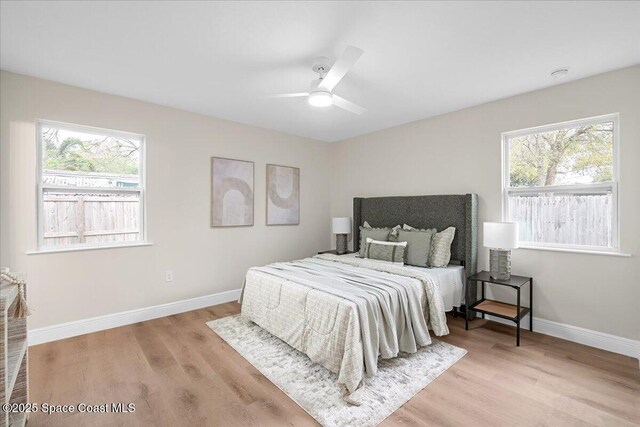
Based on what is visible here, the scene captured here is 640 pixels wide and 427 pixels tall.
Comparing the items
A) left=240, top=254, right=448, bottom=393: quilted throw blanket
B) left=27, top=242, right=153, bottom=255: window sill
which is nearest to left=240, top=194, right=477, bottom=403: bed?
left=240, top=254, right=448, bottom=393: quilted throw blanket

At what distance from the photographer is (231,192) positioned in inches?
159

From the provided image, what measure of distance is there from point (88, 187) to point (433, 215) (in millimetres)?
3981

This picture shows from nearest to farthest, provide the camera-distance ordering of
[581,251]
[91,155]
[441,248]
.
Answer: [581,251] → [91,155] → [441,248]

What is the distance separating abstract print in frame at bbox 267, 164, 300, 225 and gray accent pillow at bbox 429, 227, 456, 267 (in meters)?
2.25

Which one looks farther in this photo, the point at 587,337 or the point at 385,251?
the point at 385,251

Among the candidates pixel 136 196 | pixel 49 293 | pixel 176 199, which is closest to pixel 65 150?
pixel 136 196

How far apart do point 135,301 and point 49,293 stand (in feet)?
2.46

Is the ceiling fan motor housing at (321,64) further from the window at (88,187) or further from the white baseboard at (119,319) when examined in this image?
the white baseboard at (119,319)

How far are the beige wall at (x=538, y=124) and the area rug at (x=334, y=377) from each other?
1.28 meters

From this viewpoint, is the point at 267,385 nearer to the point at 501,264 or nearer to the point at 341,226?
the point at 501,264

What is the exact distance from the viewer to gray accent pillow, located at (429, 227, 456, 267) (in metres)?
3.33

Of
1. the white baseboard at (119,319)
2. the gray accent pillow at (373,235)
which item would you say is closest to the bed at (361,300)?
the gray accent pillow at (373,235)

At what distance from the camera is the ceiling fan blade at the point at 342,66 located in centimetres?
188

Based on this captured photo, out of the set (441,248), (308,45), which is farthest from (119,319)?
(441,248)
